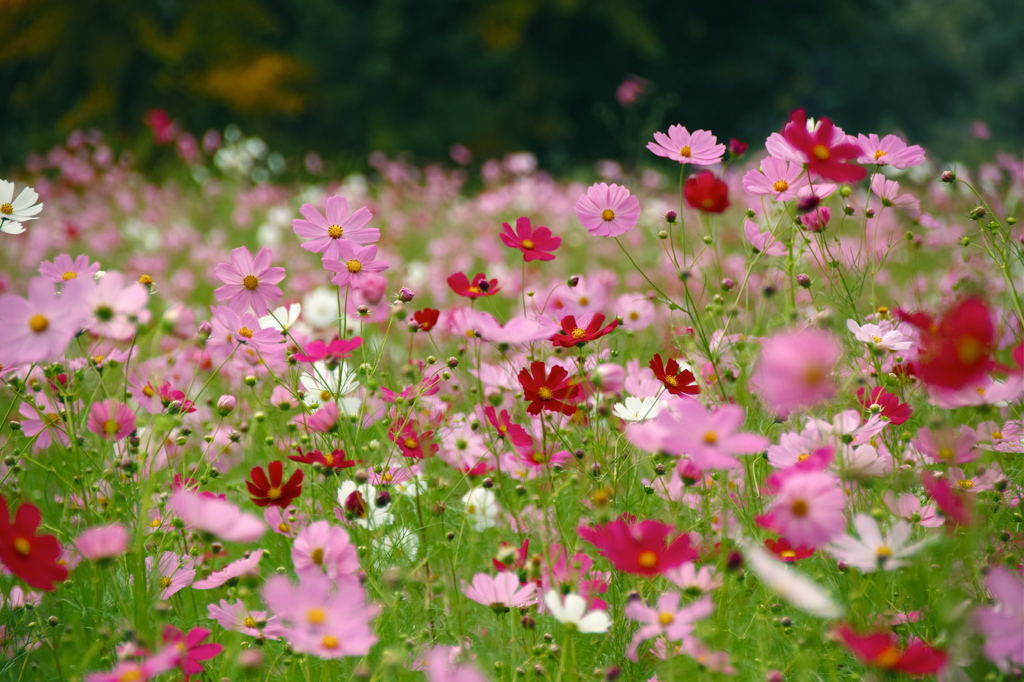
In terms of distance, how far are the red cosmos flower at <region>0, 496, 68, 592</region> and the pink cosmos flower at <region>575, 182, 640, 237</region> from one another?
0.67 metres

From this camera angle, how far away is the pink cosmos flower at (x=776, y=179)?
95 cm

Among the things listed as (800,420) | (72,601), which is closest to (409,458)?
(72,601)

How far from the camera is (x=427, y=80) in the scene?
357 inches

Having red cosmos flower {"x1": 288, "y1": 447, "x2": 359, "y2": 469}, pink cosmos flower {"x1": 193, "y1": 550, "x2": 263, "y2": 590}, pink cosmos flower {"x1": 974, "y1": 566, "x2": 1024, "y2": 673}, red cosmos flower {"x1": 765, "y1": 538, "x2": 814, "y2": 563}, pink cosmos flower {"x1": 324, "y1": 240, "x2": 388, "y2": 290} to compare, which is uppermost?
pink cosmos flower {"x1": 324, "y1": 240, "x2": 388, "y2": 290}

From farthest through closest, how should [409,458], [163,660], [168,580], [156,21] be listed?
1. [156,21]
2. [409,458]
3. [168,580]
4. [163,660]

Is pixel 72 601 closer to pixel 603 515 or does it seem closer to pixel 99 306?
pixel 99 306

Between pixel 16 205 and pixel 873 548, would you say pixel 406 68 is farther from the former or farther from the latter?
pixel 873 548

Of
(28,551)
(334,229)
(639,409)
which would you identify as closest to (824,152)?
(639,409)

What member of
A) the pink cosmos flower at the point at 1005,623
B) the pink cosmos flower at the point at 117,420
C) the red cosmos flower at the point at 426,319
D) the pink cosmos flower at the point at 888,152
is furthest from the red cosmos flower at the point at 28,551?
the pink cosmos flower at the point at 888,152

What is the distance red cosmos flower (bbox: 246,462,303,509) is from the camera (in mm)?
845

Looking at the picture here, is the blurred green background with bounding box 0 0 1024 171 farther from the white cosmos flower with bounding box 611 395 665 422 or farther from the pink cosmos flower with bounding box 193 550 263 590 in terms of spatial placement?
the pink cosmos flower with bounding box 193 550 263 590

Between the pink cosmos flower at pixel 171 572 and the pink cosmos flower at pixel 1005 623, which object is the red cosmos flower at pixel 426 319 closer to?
the pink cosmos flower at pixel 171 572

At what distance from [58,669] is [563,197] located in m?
3.88

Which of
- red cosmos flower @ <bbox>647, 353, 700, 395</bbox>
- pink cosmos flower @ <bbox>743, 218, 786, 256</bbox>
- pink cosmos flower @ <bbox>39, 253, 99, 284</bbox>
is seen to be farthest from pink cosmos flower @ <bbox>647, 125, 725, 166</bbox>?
pink cosmos flower @ <bbox>39, 253, 99, 284</bbox>
